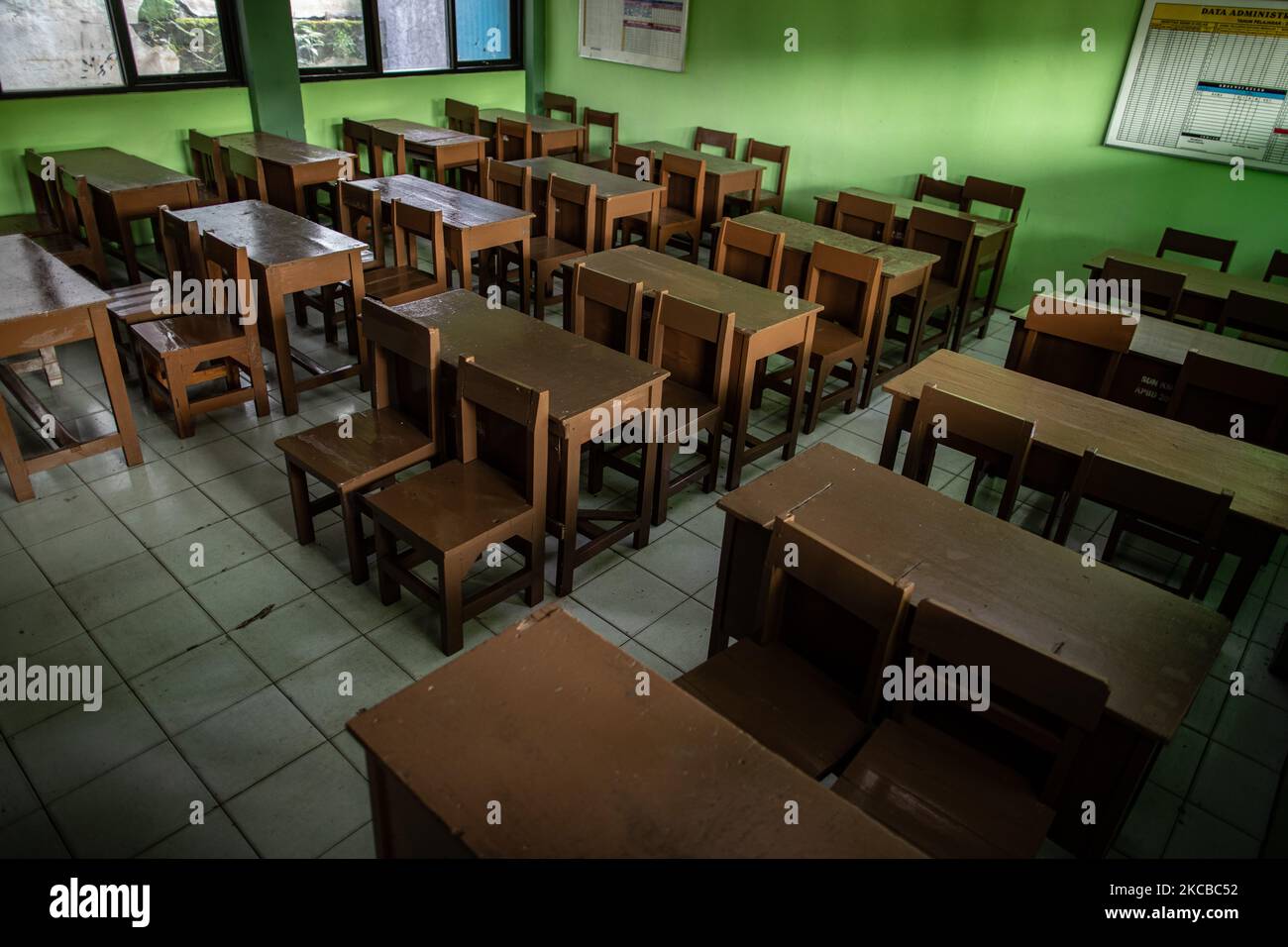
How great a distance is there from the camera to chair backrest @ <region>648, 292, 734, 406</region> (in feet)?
12.0

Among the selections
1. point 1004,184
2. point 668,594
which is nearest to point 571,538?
point 668,594

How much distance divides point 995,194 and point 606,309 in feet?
11.4

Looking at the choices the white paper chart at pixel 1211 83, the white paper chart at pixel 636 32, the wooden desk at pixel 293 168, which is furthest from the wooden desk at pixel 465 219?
the white paper chart at pixel 1211 83

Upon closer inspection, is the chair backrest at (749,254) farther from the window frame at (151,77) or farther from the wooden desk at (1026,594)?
the window frame at (151,77)

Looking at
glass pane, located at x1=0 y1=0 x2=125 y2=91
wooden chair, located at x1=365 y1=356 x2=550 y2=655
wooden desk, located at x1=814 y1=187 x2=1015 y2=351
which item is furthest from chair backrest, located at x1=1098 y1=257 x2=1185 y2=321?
glass pane, located at x1=0 y1=0 x2=125 y2=91

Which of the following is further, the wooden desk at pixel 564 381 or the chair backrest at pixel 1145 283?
the chair backrest at pixel 1145 283

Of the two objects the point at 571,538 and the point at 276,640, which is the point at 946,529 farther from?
the point at 276,640

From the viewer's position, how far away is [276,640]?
3.05m

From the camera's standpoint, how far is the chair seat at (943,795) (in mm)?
1917

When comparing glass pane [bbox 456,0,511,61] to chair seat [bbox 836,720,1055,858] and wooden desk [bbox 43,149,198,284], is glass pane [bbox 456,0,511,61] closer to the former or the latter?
wooden desk [bbox 43,149,198,284]

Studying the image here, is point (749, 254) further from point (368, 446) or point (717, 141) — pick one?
point (717, 141)

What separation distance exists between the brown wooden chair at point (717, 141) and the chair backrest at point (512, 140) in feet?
5.05
